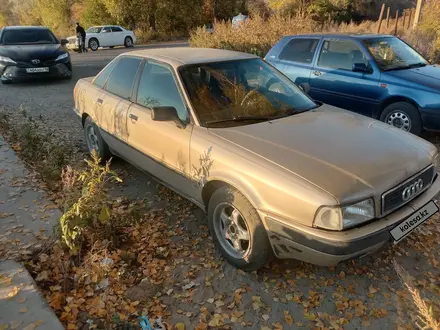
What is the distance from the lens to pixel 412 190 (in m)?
2.91

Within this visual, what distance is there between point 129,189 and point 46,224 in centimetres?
118

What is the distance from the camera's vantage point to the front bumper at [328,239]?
2506mm

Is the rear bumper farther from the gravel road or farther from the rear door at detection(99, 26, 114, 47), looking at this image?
the rear door at detection(99, 26, 114, 47)

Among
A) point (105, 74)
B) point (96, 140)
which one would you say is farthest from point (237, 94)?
point (96, 140)

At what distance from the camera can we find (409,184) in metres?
2.85

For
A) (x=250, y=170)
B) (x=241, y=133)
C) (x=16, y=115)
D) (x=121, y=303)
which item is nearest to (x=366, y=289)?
(x=250, y=170)

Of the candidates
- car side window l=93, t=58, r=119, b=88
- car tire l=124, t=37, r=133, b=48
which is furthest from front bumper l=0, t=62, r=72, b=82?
car tire l=124, t=37, r=133, b=48

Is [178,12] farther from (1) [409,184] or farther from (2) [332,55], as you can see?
(1) [409,184]

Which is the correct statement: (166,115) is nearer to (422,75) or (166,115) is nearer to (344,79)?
(344,79)

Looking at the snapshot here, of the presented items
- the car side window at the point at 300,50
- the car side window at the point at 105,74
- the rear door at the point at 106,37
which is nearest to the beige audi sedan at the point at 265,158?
the car side window at the point at 105,74

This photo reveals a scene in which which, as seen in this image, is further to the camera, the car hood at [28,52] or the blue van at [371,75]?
the car hood at [28,52]

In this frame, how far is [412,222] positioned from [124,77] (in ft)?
11.2

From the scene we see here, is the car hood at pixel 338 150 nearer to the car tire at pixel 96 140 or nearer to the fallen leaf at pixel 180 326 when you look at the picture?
the fallen leaf at pixel 180 326

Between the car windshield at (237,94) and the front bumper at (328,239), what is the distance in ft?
3.68
